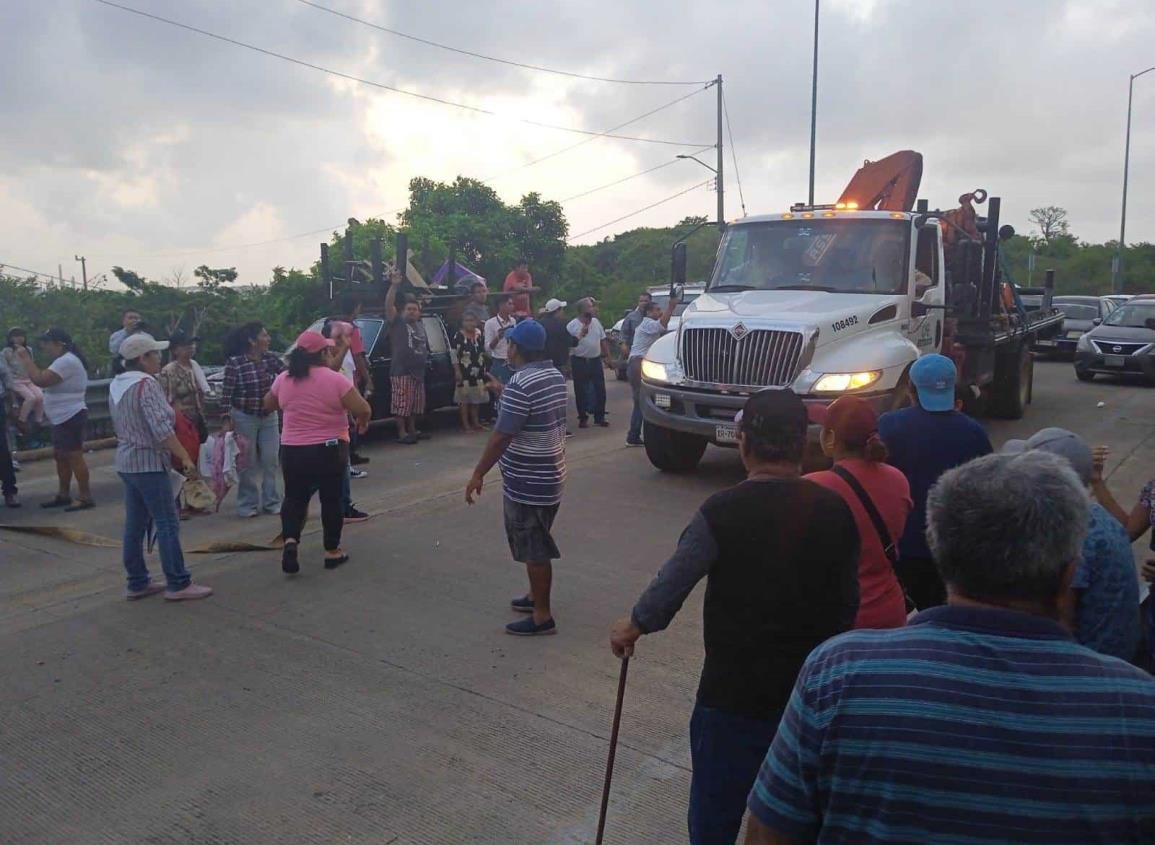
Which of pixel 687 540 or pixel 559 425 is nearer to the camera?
pixel 687 540

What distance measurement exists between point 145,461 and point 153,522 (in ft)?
1.68

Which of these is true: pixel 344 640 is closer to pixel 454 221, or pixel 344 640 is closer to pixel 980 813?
pixel 980 813

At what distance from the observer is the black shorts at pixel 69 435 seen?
874 centimetres

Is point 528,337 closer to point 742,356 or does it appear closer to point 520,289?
point 742,356

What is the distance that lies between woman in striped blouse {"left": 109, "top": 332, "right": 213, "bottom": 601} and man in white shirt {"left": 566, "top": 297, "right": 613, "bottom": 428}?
6.99 m

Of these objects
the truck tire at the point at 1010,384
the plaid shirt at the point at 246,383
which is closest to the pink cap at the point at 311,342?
the plaid shirt at the point at 246,383

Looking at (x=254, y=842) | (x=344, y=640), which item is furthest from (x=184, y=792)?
(x=344, y=640)

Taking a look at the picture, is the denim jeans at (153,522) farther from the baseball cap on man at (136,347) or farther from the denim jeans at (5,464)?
the denim jeans at (5,464)

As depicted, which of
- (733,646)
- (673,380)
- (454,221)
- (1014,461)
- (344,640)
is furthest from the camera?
(454,221)

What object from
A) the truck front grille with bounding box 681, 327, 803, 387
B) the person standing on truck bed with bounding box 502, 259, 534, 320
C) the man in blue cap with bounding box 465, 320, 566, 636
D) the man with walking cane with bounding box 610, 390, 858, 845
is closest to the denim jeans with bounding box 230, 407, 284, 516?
the man in blue cap with bounding box 465, 320, 566, 636

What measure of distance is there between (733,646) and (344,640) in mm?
3291

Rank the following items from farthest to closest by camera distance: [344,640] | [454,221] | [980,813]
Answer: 1. [454,221]
2. [344,640]
3. [980,813]

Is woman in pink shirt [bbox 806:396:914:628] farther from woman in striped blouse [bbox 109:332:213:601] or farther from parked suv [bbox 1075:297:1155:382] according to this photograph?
parked suv [bbox 1075:297:1155:382]

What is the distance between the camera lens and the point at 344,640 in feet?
17.9
